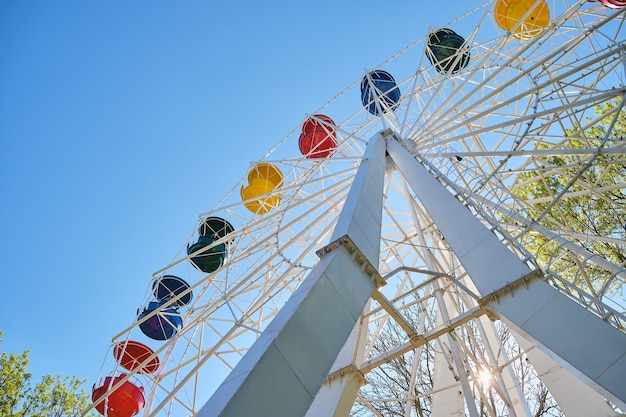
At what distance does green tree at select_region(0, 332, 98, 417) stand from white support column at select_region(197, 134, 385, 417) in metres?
15.6

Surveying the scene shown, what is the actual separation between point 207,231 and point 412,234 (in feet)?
22.5

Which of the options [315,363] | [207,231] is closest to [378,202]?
[315,363]

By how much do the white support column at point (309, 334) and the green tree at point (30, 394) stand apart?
613 inches

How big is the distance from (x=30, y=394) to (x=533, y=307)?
18300mm

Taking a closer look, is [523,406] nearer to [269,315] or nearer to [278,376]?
[269,315]

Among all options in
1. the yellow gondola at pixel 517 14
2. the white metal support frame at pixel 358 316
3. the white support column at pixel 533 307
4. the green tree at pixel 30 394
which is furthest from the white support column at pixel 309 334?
Answer: the green tree at pixel 30 394

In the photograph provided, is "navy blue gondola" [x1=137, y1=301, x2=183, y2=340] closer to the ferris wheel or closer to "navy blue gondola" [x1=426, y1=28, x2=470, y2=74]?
the ferris wheel

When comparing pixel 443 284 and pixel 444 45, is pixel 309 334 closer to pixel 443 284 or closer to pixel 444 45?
pixel 443 284

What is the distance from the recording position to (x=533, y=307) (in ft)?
14.2

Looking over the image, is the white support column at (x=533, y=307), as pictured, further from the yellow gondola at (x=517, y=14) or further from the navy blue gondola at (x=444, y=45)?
the navy blue gondola at (x=444, y=45)

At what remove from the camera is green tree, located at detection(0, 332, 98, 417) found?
1516 centimetres

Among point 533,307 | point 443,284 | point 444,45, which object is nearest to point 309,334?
point 533,307

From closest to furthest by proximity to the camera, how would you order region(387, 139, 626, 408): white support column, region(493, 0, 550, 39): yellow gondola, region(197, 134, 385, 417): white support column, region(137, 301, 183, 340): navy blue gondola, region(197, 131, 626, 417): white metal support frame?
region(197, 134, 385, 417): white support column < region(197, 131, 626, 417): white metal support frame < region(387, 139, 626, 408): white support column < region(493, 0, 550, 39): yellow gondola < region(137, 301, 183, 340): navy blue gondola

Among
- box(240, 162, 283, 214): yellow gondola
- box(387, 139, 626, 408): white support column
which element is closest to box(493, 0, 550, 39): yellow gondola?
box(240, 162, 283, 214): yellow gondola
